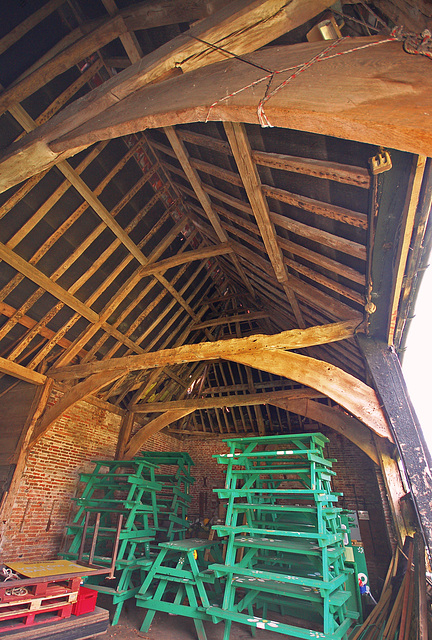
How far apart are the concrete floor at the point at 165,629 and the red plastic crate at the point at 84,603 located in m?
0.73

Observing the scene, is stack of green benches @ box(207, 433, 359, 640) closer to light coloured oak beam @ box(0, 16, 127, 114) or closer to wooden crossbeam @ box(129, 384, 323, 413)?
wooden crossbeam @ box(129, 384, 323, 413)

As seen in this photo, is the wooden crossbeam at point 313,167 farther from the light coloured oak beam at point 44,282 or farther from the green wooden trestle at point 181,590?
the green wooden trestle at point 181,590

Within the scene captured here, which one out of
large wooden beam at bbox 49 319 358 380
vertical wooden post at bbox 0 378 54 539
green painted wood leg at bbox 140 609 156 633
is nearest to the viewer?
large wooden beam at bbox 49 319 358 380

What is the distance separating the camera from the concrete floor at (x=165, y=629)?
4.45 meters

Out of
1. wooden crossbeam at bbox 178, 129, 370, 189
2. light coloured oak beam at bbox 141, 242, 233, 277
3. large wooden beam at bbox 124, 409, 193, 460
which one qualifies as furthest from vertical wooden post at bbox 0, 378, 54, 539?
wooden crossbeam at bbox 178, 129, 370, 189

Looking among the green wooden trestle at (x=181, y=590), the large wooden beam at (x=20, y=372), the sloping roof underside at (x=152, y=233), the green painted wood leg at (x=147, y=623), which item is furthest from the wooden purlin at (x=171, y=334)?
the green painted wood leg at (x=147, y=623)

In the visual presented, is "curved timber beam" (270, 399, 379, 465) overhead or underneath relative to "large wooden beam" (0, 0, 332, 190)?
underneath

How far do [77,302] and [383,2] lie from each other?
5620mm

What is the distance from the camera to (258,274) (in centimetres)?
598

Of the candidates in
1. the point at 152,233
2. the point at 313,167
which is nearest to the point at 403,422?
the point at 313,167

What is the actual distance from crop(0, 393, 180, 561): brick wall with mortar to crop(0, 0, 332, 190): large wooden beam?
17.5ft

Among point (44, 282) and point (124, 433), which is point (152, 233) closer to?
point (44, 282)

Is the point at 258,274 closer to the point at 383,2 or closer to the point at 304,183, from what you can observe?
the point at 304,183

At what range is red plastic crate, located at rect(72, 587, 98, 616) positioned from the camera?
12.3 feet
